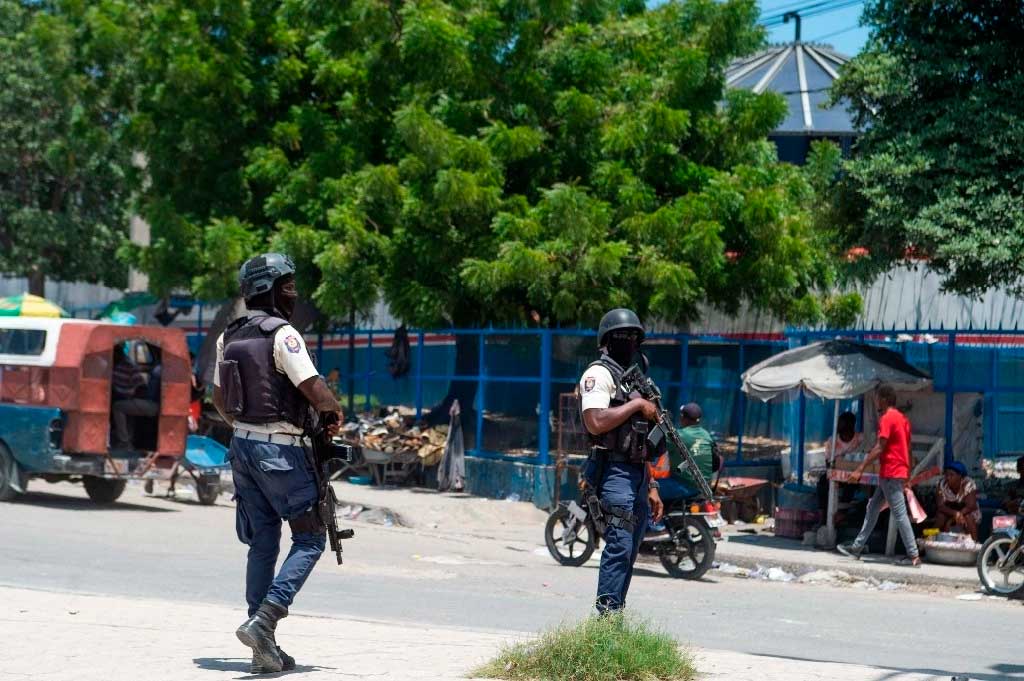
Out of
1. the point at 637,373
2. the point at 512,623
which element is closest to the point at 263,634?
the point at 637,373

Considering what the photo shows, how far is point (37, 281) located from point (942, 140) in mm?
24491

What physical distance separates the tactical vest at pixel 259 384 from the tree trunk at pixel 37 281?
27780 millimetres

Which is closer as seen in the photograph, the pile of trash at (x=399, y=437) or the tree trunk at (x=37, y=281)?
the pile of trash at (x=399, y=437)

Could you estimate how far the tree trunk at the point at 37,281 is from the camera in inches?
1302

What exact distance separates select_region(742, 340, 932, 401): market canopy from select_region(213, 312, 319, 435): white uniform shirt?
9.08 metres

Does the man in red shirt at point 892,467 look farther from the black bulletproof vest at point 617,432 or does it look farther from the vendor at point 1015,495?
the black bulletproof vest at point 617,432

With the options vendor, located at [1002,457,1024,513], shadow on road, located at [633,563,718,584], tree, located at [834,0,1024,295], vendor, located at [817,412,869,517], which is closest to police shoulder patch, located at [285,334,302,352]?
shadow on road, located at [633,563,718,584]

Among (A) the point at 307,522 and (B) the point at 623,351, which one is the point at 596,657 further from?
(B) the point at 623,351

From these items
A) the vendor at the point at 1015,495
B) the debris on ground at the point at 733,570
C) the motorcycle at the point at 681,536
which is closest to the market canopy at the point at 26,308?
the motorcycle at the point at 681,536

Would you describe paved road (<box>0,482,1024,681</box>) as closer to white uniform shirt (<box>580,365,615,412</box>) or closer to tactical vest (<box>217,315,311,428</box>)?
white uniform shirt (<box>580,365,615,412</box>)

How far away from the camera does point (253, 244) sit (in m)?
22.3

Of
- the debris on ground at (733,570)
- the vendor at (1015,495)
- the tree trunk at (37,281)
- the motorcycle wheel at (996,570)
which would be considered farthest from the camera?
the tree trunk at (37,281)

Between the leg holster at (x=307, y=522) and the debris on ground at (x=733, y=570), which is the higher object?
the leg holster at (x=307, y=522)

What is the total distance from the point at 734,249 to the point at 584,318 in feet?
7.43
